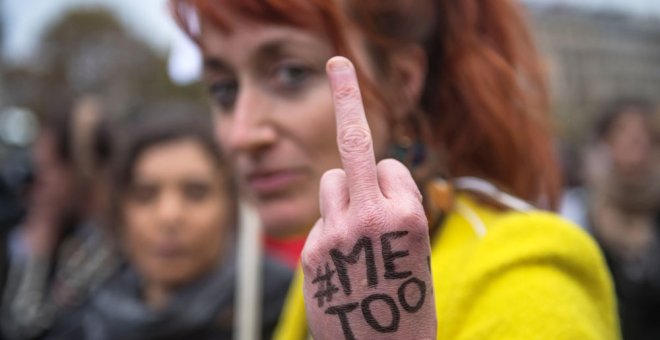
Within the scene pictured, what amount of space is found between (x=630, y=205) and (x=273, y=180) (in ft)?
7.70

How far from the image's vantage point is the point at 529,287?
105cm

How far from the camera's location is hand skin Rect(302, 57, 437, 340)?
815mm

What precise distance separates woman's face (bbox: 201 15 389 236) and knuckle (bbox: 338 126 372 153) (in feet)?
1.58

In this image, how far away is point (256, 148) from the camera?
134cm

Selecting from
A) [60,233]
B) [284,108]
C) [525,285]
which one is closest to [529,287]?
[525,285]

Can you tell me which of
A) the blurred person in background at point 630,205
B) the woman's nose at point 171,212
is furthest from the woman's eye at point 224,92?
the blurred person in background at point 630,205

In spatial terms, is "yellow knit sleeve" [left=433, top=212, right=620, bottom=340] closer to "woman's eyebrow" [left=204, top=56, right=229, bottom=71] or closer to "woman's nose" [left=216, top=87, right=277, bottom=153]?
"woman's nose" [left=216, top=87, right=277, bottom=153]

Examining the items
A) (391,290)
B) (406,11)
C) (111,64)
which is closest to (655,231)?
(406,11)

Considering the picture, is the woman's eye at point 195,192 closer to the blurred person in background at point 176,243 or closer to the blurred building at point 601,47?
the blurred person in background at point 176,243

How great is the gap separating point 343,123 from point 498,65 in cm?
75

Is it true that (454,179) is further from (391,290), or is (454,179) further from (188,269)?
(188,269)

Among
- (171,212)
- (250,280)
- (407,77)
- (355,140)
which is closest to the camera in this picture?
(355,140)

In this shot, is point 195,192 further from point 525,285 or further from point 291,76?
point 525,285

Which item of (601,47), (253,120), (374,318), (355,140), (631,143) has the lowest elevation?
(374,318)
